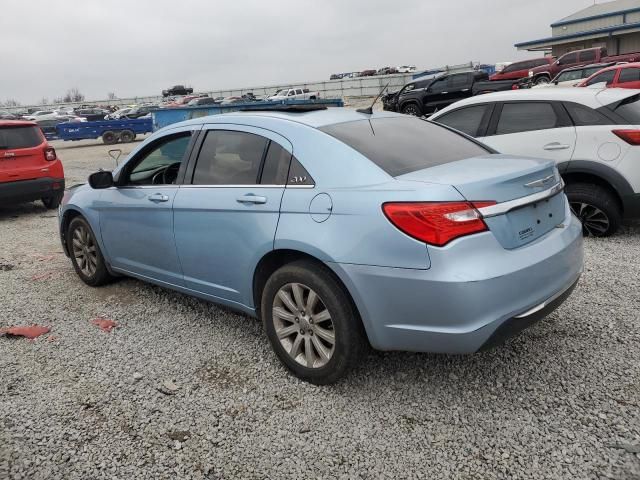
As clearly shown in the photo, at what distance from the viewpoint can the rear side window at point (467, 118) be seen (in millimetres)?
6363

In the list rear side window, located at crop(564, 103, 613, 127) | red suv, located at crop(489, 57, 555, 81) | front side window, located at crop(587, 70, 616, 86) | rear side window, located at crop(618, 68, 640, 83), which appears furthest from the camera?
red suv, located at crop(489, 57, 555, 81)

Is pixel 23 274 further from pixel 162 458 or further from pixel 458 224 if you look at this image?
pixel 458 224

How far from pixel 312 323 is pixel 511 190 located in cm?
129

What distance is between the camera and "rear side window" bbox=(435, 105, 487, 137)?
636cm

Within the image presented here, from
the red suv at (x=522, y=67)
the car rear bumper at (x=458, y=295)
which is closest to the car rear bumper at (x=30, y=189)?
the car rear bumper at (x=458, y=295)

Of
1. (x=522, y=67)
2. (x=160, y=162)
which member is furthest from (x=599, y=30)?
(x=160, y=162)

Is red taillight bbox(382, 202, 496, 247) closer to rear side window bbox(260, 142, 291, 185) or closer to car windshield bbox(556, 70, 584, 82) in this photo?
rear side window bbox(260, 142, 291, 185)

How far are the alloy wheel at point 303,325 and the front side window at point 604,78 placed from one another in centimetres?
1475

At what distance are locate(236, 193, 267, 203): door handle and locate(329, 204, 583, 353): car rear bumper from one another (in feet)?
2.38

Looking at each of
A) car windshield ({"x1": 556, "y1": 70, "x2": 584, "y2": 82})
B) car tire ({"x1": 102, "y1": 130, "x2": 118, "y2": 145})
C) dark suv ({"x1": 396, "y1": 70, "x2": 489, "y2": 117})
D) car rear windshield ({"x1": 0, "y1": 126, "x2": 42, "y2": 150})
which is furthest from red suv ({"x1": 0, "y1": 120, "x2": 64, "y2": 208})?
car windshield ({"x1": 556, "y1": 70, "x2": 584, "y2": 82})

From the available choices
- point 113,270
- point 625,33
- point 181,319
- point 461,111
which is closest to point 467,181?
point 181,319

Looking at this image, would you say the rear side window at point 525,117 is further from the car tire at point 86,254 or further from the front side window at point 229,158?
the car tire at point 86,254

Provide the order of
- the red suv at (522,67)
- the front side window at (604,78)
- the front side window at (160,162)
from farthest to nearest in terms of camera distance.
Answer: the red suv at (522,67) < the front side window at (604,78) < the front side window at (160,162)

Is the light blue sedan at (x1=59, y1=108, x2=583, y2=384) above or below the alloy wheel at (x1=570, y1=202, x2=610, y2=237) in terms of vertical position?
above
